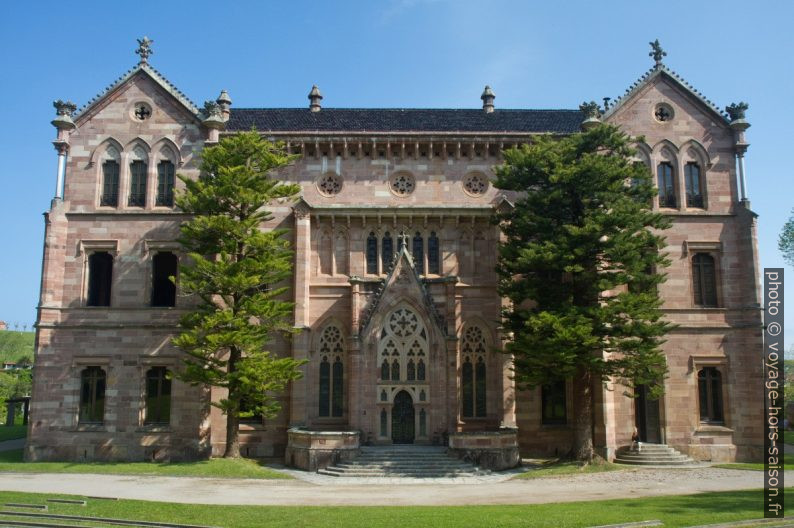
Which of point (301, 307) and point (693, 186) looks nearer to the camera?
point (301, 307)

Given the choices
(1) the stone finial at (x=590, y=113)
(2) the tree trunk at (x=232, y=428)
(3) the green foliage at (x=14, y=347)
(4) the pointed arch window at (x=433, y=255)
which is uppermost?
(1) the stone finial at (x=590, y=113)

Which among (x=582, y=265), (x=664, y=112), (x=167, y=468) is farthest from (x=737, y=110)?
(x=167, y=468)

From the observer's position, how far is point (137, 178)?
32.2m

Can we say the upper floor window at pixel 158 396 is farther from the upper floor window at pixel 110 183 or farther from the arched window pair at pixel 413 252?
the arched window pair at pixel 413 252

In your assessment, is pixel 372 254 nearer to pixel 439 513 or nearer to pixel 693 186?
pixel 693 186

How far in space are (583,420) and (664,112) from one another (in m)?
16.5

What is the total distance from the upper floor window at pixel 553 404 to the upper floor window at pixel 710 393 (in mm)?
6449

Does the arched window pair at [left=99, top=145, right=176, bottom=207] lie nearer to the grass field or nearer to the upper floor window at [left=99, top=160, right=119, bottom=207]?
the upper floor window at [left=99, top=160, right=119, bottom=207]

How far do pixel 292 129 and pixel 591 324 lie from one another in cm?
1860

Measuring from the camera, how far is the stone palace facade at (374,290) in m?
29.8

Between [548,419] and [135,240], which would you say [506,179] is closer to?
[548,419]

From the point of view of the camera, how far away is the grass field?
25.1 meters

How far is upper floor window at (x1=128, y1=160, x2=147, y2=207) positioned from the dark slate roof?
5.15m

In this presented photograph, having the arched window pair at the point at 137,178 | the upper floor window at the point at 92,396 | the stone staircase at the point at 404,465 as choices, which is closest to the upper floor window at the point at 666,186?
the stone staircase at the point at 404,465
